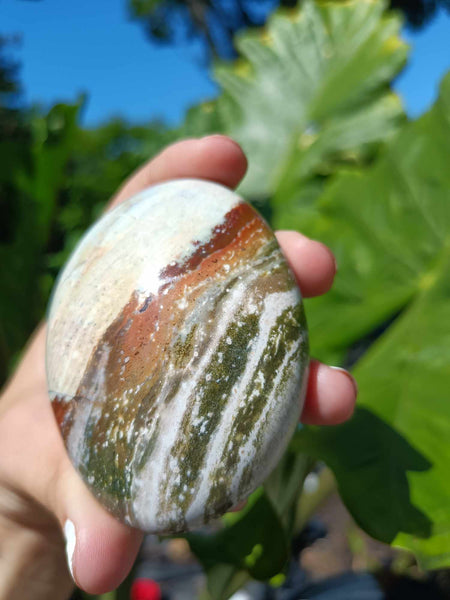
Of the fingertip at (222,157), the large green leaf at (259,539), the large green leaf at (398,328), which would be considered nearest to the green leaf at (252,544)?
the large green leaf at (259,539)

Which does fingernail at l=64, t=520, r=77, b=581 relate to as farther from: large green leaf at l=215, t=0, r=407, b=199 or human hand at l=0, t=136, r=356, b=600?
large green leaf at l=215, t=0, r=407, b=199

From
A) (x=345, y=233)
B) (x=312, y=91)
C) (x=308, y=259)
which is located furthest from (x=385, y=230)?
(x=312, y=91)

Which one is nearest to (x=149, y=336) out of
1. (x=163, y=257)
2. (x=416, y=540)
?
(x=163, y=257)

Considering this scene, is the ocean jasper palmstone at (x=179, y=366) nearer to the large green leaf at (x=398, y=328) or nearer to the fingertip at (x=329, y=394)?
the fingertip at (x=329, y=394)

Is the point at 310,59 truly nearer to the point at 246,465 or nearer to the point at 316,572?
the point at 246,465

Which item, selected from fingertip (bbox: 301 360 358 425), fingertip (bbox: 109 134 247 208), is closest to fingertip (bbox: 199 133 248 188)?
fingertip (bbox: 109 134 247 208)
